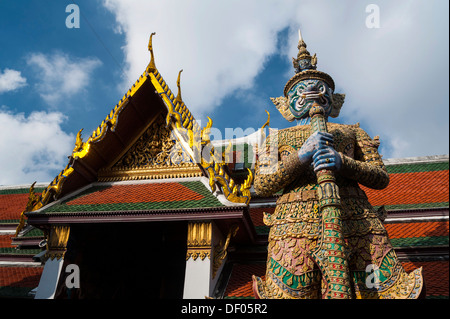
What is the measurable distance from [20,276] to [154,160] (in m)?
3.31

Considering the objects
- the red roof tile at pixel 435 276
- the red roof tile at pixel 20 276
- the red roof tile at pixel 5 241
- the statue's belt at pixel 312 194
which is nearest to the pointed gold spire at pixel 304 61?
the statue's belt at pixel 312 194

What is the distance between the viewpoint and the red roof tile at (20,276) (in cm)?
609

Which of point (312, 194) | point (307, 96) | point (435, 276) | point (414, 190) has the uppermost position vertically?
point (414, 190)

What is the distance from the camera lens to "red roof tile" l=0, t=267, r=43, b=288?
6087 millimetres

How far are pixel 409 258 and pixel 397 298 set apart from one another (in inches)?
81.4

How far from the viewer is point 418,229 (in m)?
5.58

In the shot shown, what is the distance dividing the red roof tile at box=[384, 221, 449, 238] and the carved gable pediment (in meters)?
3.32

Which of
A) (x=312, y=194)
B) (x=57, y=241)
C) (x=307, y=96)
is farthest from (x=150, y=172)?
(x=312, y=194)

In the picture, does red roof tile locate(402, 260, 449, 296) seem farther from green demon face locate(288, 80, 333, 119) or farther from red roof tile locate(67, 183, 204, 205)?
red roof tile locate(67, 183, 204, 205)

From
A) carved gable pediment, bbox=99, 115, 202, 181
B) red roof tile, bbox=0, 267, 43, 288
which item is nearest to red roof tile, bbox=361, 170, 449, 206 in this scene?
carved gable pediment, bbox=99, 115, 202, 181

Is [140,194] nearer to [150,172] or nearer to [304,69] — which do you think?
[150,172]
